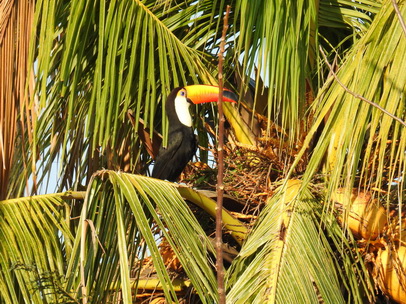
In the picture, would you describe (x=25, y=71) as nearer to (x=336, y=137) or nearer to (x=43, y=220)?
(x=43, y=220)

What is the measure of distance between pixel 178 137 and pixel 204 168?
0.60 meters

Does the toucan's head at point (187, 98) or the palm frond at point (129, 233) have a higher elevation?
the toucan's head at point (187, 98)

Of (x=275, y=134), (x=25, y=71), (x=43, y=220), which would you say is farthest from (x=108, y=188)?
(x=275, y=134)

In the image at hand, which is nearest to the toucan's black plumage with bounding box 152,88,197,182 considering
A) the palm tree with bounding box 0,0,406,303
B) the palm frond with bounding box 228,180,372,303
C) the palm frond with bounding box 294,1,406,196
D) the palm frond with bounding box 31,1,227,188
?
the palm frond with bounding box 31,1,227,188

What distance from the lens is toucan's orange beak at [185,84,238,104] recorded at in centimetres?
475

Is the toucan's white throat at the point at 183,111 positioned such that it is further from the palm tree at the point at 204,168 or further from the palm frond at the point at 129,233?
the palm frond at the point at 129,233

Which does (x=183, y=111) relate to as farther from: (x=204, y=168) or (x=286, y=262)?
(x=286, y=262)

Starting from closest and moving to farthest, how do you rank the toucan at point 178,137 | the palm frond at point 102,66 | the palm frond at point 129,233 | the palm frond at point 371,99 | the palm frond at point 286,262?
the palm frond at point 371,99 → the palm frond at point 129,233 → the palm frond at point 286,262 → the palm frond at point 102,66 → the toucan at point 178,137

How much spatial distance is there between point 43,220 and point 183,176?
97.2 inches

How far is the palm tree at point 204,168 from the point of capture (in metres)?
2.93

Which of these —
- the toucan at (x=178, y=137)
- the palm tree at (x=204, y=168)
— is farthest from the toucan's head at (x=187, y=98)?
the palm tree at (x=204, y=168)

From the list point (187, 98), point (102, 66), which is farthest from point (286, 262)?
point (187, 98)

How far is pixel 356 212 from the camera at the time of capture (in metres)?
3.82

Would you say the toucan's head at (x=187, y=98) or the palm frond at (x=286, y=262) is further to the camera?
the toucan's head at (x=187, y=98)
